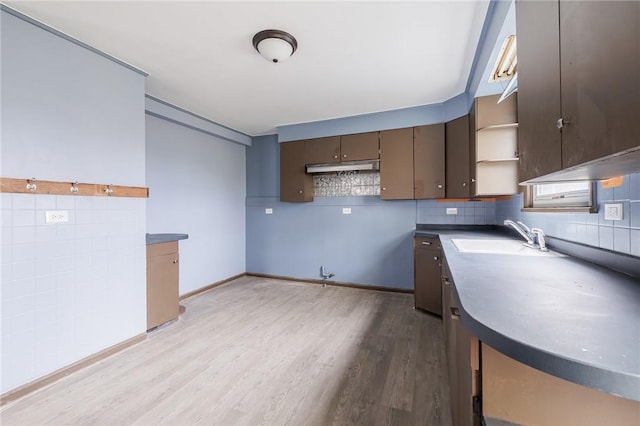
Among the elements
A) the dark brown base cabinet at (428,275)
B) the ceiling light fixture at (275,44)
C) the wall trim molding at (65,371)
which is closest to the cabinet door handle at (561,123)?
the ceiling light fixture at (275,44)

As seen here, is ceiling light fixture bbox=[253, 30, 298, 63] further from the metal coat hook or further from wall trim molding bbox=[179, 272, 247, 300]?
wall trim molding bbox=[179, 272, 247, 300]

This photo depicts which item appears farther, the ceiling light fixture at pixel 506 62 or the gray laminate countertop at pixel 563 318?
the ceiling light fixture at pixel 506 62

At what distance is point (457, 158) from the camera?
3057mm

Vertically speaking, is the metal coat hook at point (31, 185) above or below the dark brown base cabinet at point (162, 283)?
above

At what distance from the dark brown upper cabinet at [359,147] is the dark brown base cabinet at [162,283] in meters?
2.44

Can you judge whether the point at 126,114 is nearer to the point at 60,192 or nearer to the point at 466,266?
the point at 60,192

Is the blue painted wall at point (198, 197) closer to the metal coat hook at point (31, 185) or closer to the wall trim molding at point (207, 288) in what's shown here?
the wall trim molding at point (207, 288)

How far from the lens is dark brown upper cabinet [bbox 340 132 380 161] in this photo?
11.9 ft

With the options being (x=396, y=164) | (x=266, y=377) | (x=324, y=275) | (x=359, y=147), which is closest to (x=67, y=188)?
(x=266, y=377)

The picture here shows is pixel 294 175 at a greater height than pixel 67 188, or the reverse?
pixel 294 175

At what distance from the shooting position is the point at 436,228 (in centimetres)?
354

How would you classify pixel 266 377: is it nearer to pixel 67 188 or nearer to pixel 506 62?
pixel 67 188

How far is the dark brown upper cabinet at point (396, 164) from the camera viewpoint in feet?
11.3

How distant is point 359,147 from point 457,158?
1.25 m
